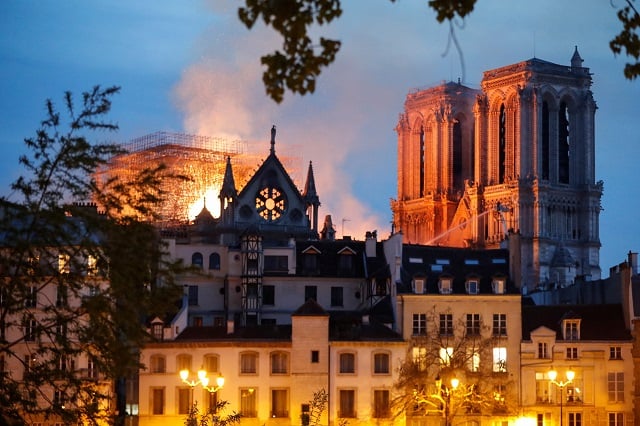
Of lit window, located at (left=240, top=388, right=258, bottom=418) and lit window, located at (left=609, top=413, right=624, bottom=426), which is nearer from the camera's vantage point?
lit window, located at (left=240, top=388, right=258, bottom=418)

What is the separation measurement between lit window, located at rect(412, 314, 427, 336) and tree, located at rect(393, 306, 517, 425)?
24cm

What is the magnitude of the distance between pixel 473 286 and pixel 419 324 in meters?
3.60

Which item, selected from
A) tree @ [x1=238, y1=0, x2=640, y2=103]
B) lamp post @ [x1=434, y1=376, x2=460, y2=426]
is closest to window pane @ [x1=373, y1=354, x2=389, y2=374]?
lamp post @ [x1=434, y1=376, x2=460, y2=426]

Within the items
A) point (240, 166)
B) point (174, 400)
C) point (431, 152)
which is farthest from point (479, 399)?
point (431, 152)

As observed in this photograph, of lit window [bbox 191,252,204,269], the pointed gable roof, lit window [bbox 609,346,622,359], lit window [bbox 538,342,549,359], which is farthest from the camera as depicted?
the pointed gable roof

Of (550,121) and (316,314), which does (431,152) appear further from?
(316,314)

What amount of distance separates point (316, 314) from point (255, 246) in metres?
13.1

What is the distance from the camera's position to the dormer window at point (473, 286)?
83.3m

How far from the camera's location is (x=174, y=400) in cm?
7869

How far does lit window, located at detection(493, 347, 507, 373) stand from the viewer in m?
80.8

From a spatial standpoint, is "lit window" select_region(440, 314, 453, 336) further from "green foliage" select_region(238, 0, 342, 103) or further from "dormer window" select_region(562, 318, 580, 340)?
"green foliage" select_region(238, 0, 342, 103)

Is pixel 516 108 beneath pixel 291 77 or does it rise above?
above

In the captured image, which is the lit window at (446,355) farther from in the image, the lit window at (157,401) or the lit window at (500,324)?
the lit window at (157,401)

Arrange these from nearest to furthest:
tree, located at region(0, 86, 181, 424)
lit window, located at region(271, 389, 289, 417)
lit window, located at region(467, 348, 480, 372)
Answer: tree, located at region(0, 86, 181, 424), lit window, located at region(271, 389, 289, 417), lit window, located at region(467, 348, 480, 372)
